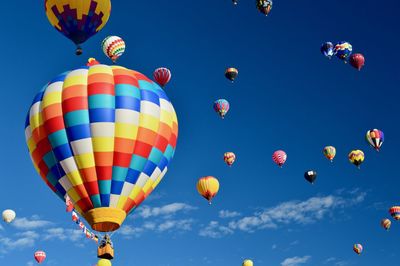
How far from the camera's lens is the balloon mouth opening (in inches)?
830

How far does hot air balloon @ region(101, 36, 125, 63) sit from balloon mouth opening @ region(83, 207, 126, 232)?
→ 14.3m

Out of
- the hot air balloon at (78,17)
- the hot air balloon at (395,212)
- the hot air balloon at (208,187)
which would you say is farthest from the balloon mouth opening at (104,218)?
the hot air balloon at (395,212)

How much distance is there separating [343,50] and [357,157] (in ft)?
27.3

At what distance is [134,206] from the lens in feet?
73.9

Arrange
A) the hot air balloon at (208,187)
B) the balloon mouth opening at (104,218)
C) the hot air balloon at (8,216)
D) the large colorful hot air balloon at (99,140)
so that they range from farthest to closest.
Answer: the hot air balloon at (8,216), the hot air balloon at (208,187), the large colorful hot air balloon at (99,140), the balloon mouth opening at (104,218)

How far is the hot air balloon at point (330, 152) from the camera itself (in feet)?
152

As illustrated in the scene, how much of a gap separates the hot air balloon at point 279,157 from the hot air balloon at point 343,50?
27.0ft

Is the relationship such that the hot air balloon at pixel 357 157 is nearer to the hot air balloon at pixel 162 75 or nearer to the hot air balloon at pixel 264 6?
the hot air balloon at pixel 264 6

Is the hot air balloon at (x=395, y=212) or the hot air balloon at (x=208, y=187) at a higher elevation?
the hot air balloon at (x=395, y=212)

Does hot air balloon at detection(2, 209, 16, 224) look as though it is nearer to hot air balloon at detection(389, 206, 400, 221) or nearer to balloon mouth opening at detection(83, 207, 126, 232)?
balloon mouth opening at detection(83, 207, 126, 232)

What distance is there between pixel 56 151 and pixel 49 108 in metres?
1.63

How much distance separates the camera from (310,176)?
46.3 metres

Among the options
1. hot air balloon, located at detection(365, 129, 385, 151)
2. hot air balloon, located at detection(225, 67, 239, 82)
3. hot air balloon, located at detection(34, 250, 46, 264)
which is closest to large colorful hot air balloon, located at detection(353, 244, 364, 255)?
hot air balloon, located at detection(365, 129, 385, 151)

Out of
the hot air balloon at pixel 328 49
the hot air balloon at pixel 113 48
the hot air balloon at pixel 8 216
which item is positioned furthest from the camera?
the hot air balloon at pixel 8 216
